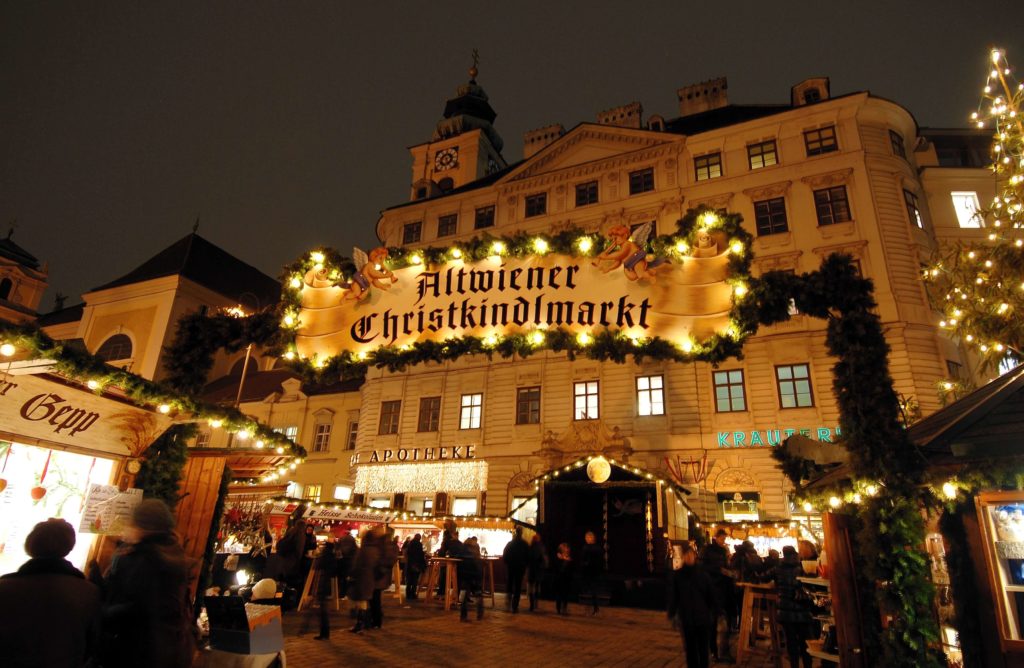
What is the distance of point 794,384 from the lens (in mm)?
21859

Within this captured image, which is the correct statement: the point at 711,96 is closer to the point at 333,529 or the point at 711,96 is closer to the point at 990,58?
the point at 990,58

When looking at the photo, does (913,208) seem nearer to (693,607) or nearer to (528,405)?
(528,405)

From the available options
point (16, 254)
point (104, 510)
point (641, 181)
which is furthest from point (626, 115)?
point (16, 254)

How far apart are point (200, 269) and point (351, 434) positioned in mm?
19767

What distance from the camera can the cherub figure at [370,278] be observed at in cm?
681

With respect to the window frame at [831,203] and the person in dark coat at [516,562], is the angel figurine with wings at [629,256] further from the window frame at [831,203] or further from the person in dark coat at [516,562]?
the window frame at [831,203]

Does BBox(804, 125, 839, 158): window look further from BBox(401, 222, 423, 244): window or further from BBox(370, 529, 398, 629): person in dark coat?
BBox(370, 529, 398, 629): person in dark coat

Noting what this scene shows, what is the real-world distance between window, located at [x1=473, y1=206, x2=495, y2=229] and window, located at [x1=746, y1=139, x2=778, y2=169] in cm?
1305

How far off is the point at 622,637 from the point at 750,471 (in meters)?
13.2

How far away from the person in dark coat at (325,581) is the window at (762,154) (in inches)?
957

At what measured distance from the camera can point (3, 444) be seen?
553cm

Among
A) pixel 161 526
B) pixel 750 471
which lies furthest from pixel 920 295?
pixel 161 526

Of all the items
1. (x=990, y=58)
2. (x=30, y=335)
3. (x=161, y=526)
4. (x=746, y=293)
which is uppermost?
(x=990, y=58)

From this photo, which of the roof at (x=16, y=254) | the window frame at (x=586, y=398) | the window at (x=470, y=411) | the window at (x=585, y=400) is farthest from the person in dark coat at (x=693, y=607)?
the roof at (x=16, y=254)
